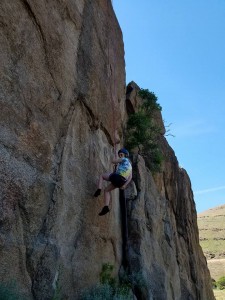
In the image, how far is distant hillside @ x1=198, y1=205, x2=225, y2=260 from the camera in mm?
73000

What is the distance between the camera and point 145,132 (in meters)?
18.8

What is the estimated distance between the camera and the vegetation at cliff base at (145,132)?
1850cm

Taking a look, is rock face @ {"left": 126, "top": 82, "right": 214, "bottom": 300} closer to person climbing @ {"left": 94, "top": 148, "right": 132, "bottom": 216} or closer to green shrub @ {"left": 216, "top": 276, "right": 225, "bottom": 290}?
person climbing @ {"left": 94, "top": 148, "right": 132, "bottom": 216}

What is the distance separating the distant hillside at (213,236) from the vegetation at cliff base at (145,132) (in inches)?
2225

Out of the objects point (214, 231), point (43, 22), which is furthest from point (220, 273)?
point (43, 22)

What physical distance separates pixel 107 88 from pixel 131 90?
7402mm

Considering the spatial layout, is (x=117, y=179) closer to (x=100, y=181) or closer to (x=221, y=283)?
(x=100, y=181)

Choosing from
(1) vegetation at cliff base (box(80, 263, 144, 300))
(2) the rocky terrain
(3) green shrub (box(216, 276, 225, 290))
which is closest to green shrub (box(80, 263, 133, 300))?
(1) vegetation at cliff base (box(80, 263, 144, 300))

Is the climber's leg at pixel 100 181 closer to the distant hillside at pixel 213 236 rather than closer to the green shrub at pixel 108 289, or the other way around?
the green shrub at pixel 108 289

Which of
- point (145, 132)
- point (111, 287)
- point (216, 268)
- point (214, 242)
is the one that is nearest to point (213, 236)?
point (214, 242)

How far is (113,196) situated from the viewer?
13.5 meters

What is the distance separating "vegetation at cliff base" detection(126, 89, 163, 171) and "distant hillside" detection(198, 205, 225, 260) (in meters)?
56.5

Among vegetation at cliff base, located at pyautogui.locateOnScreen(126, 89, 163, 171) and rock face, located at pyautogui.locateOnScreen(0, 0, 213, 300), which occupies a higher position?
vegetation at cliff base, located at pyautogui.locateOnScreen(126, 89, 163, 171)

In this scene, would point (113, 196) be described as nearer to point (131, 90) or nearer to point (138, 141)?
point (138, 141)
